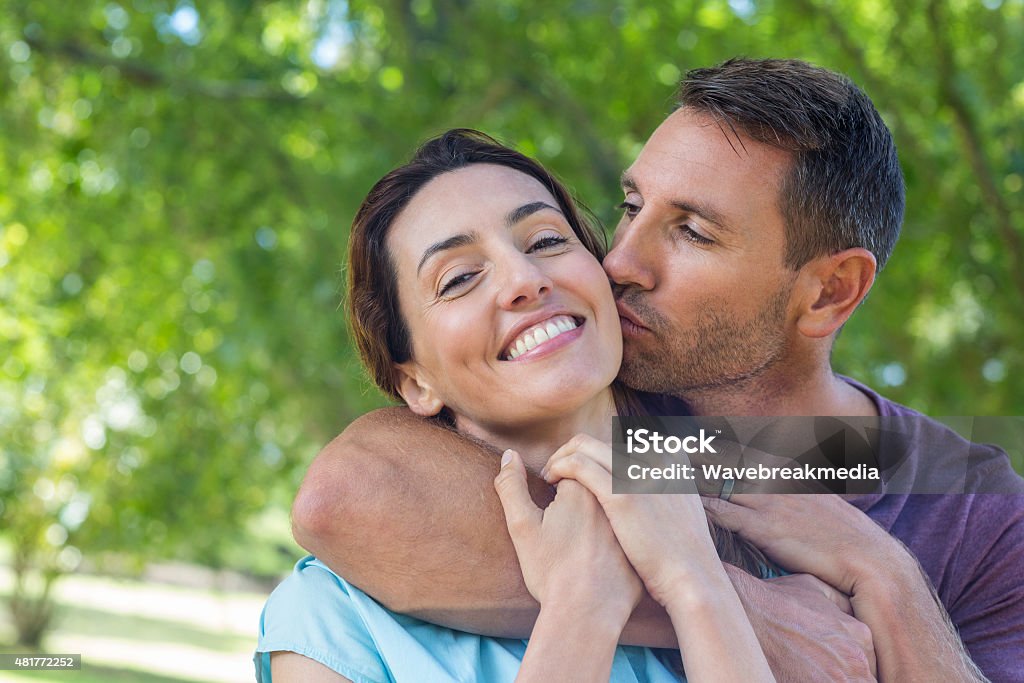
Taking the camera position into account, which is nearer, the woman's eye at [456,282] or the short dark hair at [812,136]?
the woman's eye at [456,282]

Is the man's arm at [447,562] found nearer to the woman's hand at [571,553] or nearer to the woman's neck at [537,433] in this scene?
the woman's hand at [571,553]

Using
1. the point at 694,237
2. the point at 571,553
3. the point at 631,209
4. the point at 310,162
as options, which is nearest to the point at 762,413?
the point at 694,237

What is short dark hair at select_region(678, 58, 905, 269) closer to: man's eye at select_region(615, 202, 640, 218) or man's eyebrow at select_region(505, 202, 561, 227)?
man's eye at select_region(615, 202, 640, 218)

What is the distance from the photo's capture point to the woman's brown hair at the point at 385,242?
2158 mm

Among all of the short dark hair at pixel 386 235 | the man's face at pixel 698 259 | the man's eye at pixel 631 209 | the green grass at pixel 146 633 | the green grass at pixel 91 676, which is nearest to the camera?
the short dark hair at pixel 386 235

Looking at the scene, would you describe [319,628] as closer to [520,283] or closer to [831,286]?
[520,283]

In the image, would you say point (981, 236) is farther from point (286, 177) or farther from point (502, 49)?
point (286, 177)

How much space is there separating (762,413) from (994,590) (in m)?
0.61

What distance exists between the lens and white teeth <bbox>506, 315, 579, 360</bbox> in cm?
192

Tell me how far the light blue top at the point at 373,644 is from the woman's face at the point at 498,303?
1.36ft

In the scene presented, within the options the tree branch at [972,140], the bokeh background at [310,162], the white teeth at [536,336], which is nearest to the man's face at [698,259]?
the white teeth at [536,336]

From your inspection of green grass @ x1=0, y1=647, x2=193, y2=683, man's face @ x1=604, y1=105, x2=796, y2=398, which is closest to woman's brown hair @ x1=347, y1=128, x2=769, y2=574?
man's face @ x1=604, y1=105, x2=796, y2=398

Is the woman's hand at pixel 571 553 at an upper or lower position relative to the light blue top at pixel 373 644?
upper

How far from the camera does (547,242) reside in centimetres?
208
